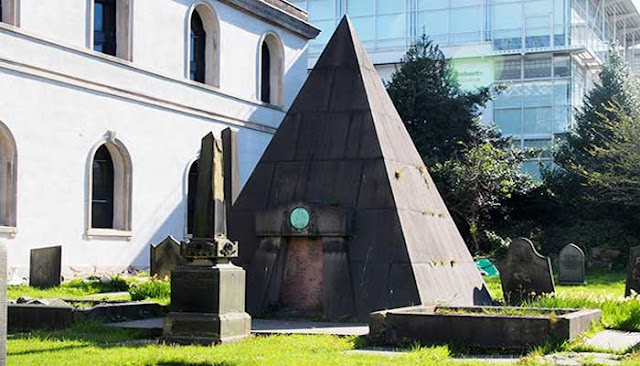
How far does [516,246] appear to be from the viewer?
15984mm

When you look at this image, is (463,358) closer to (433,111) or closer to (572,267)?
(572,267)

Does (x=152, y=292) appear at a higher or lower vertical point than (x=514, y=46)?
lower

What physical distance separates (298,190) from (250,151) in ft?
65.1

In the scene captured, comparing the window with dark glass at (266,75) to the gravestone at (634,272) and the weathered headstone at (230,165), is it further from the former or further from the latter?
the gravestone at (634,272)

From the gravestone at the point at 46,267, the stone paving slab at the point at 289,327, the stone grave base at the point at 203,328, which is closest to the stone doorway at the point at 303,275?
the stone paving slab at the point at 289,327

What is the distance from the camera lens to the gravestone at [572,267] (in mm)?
24438

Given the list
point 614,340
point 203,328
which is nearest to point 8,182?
point 203,328

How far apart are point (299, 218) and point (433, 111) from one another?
79.8 feet

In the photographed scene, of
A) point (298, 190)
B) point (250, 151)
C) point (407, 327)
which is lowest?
point (407, 327)

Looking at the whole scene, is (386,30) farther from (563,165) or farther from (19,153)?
(19,153)

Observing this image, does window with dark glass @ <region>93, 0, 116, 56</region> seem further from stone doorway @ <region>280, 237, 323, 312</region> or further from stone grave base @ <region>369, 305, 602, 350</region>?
stone grave base @ <region>369, 305, 602, 350</region>

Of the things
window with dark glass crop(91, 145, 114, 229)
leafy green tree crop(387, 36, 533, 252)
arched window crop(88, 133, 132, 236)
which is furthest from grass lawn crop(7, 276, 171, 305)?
leafy green tree crop(387, 36, 533, 252)

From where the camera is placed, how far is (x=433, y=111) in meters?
36.9

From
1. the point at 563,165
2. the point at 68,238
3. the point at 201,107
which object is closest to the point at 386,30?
the point at 563,165
